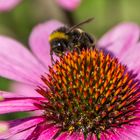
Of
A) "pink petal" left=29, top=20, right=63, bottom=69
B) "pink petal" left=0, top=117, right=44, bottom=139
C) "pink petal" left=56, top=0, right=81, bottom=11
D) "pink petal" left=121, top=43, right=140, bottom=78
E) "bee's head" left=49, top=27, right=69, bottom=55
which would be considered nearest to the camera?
"pink petal" left=0, top=117, right=44, bottom=139

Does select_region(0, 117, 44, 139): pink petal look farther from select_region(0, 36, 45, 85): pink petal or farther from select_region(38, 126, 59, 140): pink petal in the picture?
select_region(0, 36, 45, 85): pink petal

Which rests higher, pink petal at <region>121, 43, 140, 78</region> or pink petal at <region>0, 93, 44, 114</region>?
pink petal at <region>121, 43, 140, 78</region>

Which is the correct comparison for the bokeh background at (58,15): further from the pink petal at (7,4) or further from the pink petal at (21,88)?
the pink petal at (7,4)

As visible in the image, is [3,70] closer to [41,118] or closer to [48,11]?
[41,118]

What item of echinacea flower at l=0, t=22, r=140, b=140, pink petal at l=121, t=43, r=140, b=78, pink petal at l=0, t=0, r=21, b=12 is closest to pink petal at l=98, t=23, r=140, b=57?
pink petal at l=121, t=43, r=140, b=78

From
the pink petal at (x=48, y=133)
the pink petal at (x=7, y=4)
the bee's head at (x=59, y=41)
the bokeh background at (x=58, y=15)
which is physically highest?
the bokeh background at (x=58, y=15)

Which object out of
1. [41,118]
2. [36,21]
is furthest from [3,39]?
[36,21]

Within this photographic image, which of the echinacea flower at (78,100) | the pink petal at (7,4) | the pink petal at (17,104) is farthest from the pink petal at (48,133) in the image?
the pink petal at (7,4)
